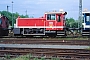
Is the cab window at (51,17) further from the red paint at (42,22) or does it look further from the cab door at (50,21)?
the red paint at (42,22)

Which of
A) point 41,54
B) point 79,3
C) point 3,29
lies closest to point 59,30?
point 3,29

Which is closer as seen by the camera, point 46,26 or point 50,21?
point 50,21

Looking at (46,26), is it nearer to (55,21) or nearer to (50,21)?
(50,21)

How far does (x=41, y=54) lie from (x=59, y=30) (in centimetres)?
1399

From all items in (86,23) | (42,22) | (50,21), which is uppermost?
(50,21)

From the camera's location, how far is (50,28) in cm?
2614

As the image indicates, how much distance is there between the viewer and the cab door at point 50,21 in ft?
85.0

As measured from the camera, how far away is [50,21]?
1022 inches

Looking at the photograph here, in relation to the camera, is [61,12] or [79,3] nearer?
[61,12]

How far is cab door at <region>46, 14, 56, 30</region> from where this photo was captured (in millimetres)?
25922

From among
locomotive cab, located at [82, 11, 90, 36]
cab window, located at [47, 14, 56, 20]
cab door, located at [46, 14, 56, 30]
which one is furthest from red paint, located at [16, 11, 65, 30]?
locomotive cab, located at [82, 11, 90, 36]

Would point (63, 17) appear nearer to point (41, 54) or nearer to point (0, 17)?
point (0, 17)

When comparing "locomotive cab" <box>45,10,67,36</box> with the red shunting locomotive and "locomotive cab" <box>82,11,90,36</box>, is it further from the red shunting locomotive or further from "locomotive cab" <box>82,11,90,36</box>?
"locomotive cab" <box>82,11,90,36</box>

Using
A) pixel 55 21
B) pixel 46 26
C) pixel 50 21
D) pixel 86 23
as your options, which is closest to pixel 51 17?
pixel 50 21
